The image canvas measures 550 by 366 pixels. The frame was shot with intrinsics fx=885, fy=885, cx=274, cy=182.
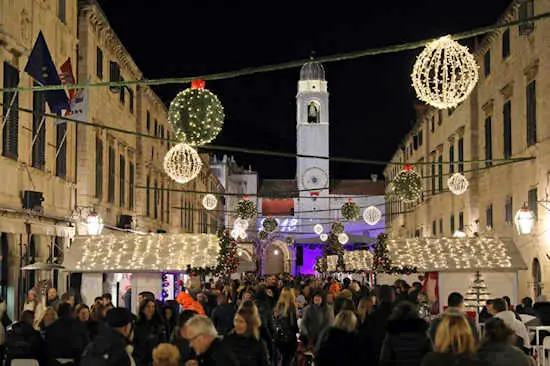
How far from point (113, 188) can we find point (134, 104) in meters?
6.78

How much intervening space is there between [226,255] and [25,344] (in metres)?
12.4

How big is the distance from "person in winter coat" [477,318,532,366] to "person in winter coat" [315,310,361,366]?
6.32 ft

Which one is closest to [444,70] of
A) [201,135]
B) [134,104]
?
[201,135]

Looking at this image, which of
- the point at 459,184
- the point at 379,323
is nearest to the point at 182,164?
the point at 379,323

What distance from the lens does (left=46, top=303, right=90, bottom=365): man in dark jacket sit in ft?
37.3

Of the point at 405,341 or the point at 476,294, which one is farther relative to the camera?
the point at 476,294

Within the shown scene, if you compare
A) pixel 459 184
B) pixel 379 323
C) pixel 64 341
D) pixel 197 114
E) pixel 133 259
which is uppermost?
pixel 459 184

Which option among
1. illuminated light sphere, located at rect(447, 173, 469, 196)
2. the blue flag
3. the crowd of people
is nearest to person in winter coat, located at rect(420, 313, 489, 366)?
the crowd of people

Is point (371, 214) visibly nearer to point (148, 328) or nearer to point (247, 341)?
point (148, 328)

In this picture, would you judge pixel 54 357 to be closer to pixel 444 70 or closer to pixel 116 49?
pixel 444 70

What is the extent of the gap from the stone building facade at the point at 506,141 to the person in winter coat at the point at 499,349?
1066 centimetres

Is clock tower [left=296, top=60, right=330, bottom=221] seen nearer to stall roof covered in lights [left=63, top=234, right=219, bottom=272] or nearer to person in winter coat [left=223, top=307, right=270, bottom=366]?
stall roof covered in lights [left=63, top=234, right=219, bottom=272]

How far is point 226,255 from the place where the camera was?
79.3 feet

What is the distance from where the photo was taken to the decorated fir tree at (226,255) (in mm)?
24031
